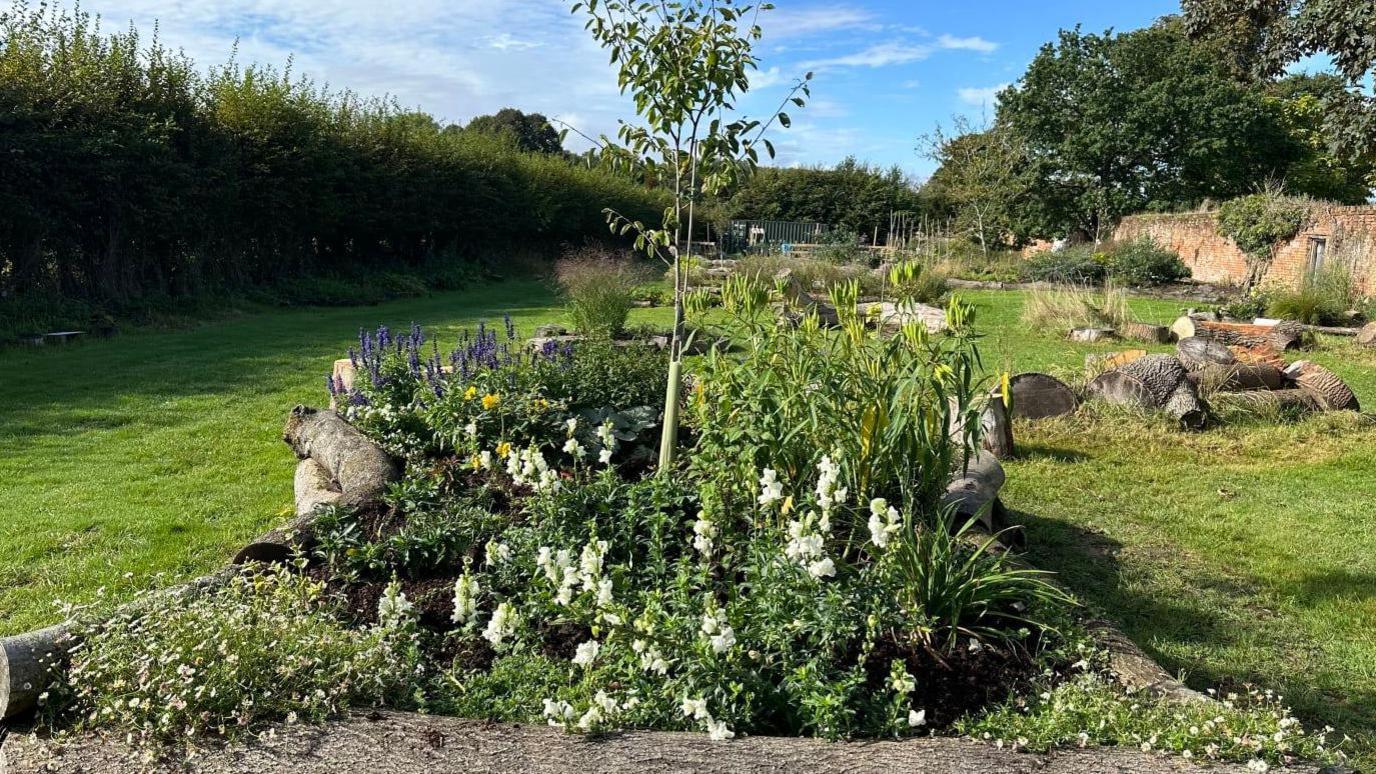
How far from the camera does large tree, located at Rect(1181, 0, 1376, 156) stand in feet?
33.6

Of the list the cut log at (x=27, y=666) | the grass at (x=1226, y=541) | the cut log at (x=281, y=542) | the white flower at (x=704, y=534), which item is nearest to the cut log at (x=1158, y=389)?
the grass at (x=1226, y=541)

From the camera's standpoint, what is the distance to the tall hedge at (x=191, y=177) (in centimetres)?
1076

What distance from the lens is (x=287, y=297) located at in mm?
14789

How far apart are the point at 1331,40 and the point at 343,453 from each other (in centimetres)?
1160

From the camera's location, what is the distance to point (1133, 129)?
29.0 meters

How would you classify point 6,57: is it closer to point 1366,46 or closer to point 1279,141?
point 1366,46

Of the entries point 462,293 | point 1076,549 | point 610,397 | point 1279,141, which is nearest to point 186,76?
point 462,293

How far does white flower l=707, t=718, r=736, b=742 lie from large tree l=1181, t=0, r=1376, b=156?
36.9 feet

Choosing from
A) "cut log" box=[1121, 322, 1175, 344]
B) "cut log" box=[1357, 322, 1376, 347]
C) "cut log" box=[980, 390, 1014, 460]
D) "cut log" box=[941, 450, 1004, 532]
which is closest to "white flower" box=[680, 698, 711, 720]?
"cut log" box=[941, 450, 1004, 532]

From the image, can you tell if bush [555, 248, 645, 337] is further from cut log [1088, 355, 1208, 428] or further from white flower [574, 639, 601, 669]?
white flower [574, 639, 601, 669]

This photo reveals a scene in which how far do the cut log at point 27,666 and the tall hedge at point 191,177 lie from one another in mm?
9946

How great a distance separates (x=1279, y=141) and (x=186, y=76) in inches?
1194

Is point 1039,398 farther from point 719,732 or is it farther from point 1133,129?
point 1133,129

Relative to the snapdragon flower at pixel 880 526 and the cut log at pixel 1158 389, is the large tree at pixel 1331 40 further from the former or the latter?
the snapdragon flower at pixel 880 526
